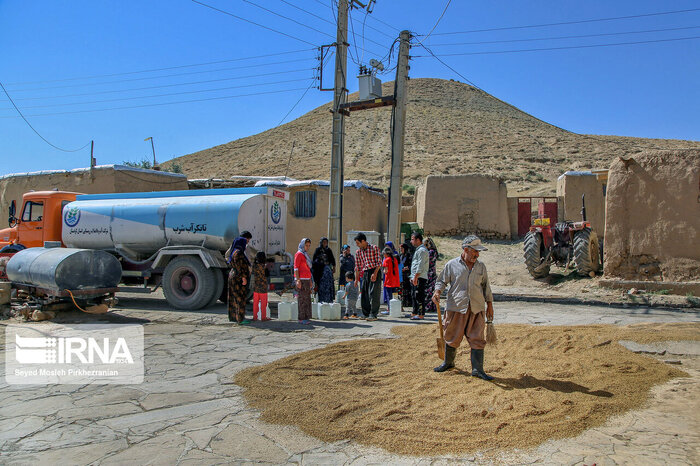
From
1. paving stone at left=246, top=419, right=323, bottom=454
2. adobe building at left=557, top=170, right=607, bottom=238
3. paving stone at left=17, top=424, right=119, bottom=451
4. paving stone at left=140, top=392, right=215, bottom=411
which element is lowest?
paving stone at left=17, top=424, right=119, bottom=451

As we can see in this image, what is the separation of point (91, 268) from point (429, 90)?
66058 millimetres

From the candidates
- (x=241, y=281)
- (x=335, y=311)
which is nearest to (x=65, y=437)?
(x=241, y=281)

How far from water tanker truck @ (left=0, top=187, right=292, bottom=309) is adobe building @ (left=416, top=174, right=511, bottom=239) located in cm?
916

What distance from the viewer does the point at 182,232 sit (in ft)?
35.7

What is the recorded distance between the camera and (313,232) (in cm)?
1647

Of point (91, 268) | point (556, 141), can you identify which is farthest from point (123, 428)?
point (556, 141)

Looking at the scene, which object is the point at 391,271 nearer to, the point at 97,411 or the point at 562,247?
the point at 562,247

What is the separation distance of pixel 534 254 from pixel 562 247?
1.08m

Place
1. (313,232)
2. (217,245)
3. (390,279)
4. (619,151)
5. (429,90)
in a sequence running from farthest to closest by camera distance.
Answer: (429,90) < (619,151) < (313,232) < (217,245) < (390,279)

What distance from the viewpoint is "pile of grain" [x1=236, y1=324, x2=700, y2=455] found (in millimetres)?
3711

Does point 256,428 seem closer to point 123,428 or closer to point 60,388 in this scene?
point 123,428

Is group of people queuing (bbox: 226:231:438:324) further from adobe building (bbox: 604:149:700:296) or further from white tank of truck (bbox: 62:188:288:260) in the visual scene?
adobe building (bbox: 604:149:700:296)

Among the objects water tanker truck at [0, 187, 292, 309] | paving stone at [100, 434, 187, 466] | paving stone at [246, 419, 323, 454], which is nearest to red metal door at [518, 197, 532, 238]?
water tanker truck at [0, 187, 292, 309]

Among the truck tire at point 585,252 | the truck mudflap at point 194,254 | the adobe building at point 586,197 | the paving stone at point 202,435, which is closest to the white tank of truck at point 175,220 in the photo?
the truck mudflap at point 194,254
